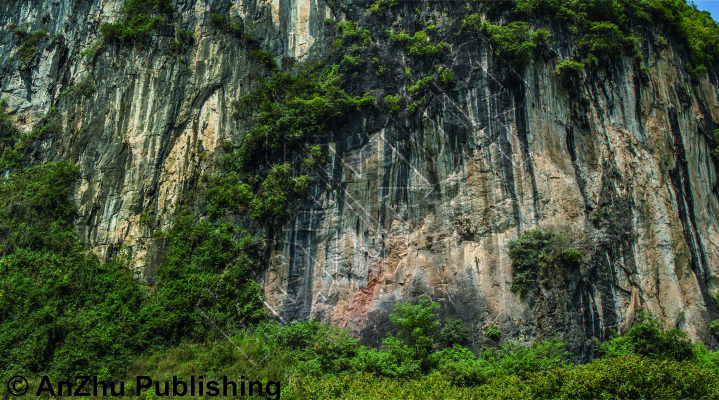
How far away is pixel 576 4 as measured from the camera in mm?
17484

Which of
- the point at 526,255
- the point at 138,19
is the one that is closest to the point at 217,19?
the point at 138,19

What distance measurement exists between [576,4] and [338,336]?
1314cm

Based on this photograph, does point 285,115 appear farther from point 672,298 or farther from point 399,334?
point 672,298

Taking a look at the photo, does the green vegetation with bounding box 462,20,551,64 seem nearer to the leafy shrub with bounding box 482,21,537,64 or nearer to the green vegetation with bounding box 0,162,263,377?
the leafy shrub with bounding box 482,21,537,64

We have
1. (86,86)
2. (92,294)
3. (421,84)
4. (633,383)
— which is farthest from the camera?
(86,86)

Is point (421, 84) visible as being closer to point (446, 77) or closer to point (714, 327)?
point (446, 77)

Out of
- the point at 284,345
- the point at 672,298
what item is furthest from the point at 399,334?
the point at 672,298

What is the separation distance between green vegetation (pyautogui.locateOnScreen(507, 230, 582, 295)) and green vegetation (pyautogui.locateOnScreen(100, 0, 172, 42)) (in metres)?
15.1

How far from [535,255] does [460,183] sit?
3066mm

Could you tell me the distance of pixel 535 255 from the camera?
1406 cm

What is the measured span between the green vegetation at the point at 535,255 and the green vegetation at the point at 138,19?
49.4 feet

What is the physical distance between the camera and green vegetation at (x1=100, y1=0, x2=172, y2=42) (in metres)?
19.5

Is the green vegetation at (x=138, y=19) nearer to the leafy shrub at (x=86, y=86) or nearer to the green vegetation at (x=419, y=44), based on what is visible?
the leafy shrub at (x=86, y=86)

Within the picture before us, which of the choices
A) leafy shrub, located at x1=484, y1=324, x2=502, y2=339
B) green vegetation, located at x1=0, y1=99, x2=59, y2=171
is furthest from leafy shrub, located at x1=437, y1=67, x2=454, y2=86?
green vegetation, located at x1=0, y1=99, x2=59, y2=171
